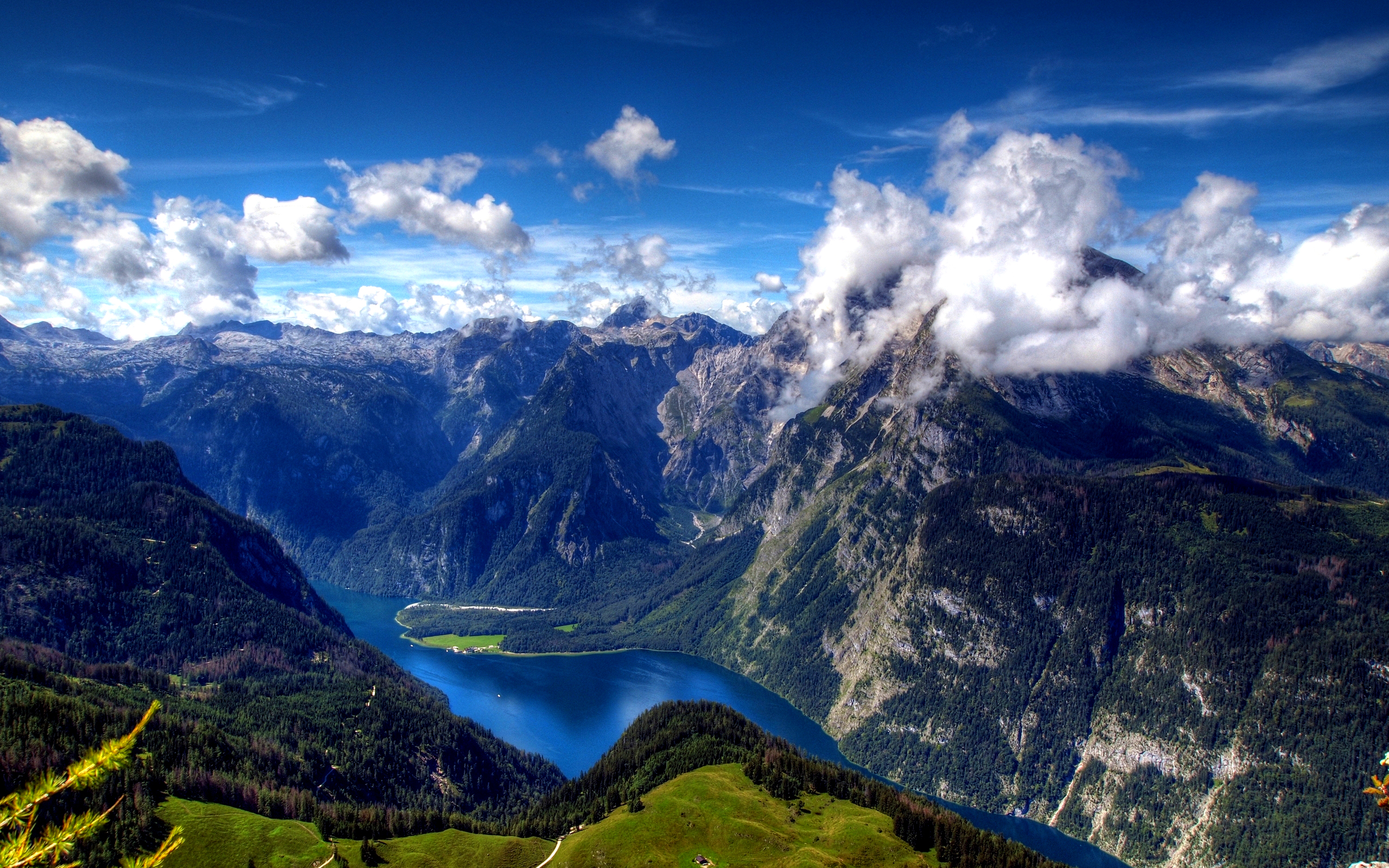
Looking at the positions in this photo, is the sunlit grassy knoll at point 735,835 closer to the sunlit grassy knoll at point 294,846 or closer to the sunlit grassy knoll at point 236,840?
the sunlit grassy knoll at point 294,846

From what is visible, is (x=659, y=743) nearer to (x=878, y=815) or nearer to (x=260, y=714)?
(x=878, y=815)

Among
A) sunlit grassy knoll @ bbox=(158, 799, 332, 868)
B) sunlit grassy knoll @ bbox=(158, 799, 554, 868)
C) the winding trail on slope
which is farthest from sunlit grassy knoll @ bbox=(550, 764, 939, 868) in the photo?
sunlit grassy knoll @ bbox=(158, 799, 332, 868)

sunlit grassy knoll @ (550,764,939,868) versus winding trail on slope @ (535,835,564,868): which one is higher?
sunlit grassy knoll @ (550,764,939,868)

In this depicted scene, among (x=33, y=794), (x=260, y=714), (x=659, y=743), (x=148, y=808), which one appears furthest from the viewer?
(x=260, y=714)

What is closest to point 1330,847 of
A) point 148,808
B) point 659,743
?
point 659,743

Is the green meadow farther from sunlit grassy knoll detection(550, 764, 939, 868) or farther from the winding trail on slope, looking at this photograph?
the winding trail on slope
